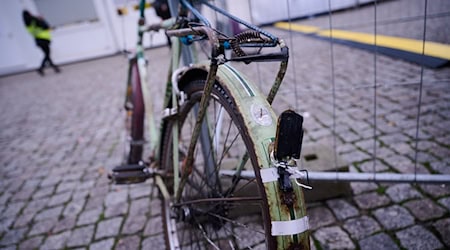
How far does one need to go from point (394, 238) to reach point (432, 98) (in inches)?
87.0

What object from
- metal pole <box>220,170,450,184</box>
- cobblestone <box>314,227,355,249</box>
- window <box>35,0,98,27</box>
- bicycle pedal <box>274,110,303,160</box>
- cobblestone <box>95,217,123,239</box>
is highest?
window <box>35,0,98,27</box>

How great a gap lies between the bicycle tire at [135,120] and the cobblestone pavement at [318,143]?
31 centimetres

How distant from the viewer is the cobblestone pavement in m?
1.99

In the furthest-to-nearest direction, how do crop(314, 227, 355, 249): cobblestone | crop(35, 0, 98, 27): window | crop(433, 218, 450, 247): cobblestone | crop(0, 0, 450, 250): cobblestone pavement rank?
1. crop(35, 0, 98, 27): window
2. crop(0, 0, 450, 250): cobblestone pavement
3. crop(314, 227, 355, 249): cobblestone
4. crop(433, 218, 450, 247): cobblestone

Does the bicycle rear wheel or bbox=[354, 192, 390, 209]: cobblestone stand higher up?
the bicycle rear wheel

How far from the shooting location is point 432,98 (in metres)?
3.38

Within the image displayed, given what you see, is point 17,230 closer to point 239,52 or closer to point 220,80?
point 220,80

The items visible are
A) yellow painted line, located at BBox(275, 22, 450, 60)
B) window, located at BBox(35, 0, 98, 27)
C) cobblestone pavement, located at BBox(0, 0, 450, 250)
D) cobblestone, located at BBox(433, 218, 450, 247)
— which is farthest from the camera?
window, located at BBox(35, 0, 98, 27)

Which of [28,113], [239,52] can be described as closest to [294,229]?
[239,52]

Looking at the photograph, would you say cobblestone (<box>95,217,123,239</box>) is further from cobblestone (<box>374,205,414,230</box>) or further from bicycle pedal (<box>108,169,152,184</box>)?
cobblestone (<box>374,205,414,230</box>)

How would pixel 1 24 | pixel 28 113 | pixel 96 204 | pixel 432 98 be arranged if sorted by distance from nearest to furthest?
pixel 96 204
pixel 432 98
pixel 28 113
pixel 1 24

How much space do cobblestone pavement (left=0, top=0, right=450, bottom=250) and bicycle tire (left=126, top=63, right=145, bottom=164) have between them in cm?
31

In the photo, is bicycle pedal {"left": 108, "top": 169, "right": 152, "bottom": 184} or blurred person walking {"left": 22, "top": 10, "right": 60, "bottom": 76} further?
blurred person walking {"left": 22, "top": 10, "right": 60, "bottom": 76}

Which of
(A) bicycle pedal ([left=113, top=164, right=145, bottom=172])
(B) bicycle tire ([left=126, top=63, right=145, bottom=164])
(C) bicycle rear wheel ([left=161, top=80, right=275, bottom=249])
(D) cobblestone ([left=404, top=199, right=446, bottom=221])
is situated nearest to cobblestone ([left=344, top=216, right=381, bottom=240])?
(D) cobblestone ([left=404, top=199, right=446, bottom=221])
